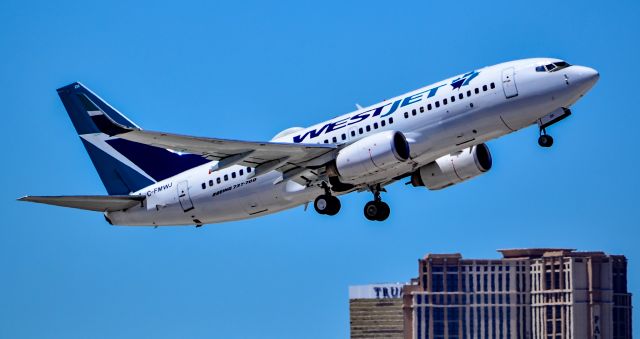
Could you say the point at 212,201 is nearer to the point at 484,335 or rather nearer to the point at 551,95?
the point at 551,95

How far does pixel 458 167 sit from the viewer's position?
7250 cm

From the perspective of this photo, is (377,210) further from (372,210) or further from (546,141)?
(546,141)

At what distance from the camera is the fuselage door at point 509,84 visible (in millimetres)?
65750

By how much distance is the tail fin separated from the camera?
76.3 meters

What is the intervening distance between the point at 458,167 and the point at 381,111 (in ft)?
21.3

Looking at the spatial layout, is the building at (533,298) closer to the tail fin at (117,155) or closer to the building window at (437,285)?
the building window at (437,285)

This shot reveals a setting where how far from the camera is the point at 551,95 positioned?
6556 centimetres

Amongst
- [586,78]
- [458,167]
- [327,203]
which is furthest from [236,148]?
[586,78]

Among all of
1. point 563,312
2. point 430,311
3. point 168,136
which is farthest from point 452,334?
point 168,136

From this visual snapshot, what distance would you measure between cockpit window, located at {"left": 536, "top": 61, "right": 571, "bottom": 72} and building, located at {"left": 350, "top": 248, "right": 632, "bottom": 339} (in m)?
116

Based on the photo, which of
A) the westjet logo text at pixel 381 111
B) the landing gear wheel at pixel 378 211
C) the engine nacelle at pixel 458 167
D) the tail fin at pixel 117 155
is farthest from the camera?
the tail fin at pixel 117 155

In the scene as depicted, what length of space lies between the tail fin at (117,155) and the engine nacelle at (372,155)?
437 inches

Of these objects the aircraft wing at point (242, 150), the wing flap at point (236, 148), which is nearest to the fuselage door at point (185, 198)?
the aircraft wing at point (242, 150)

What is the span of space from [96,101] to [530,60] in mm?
27812
